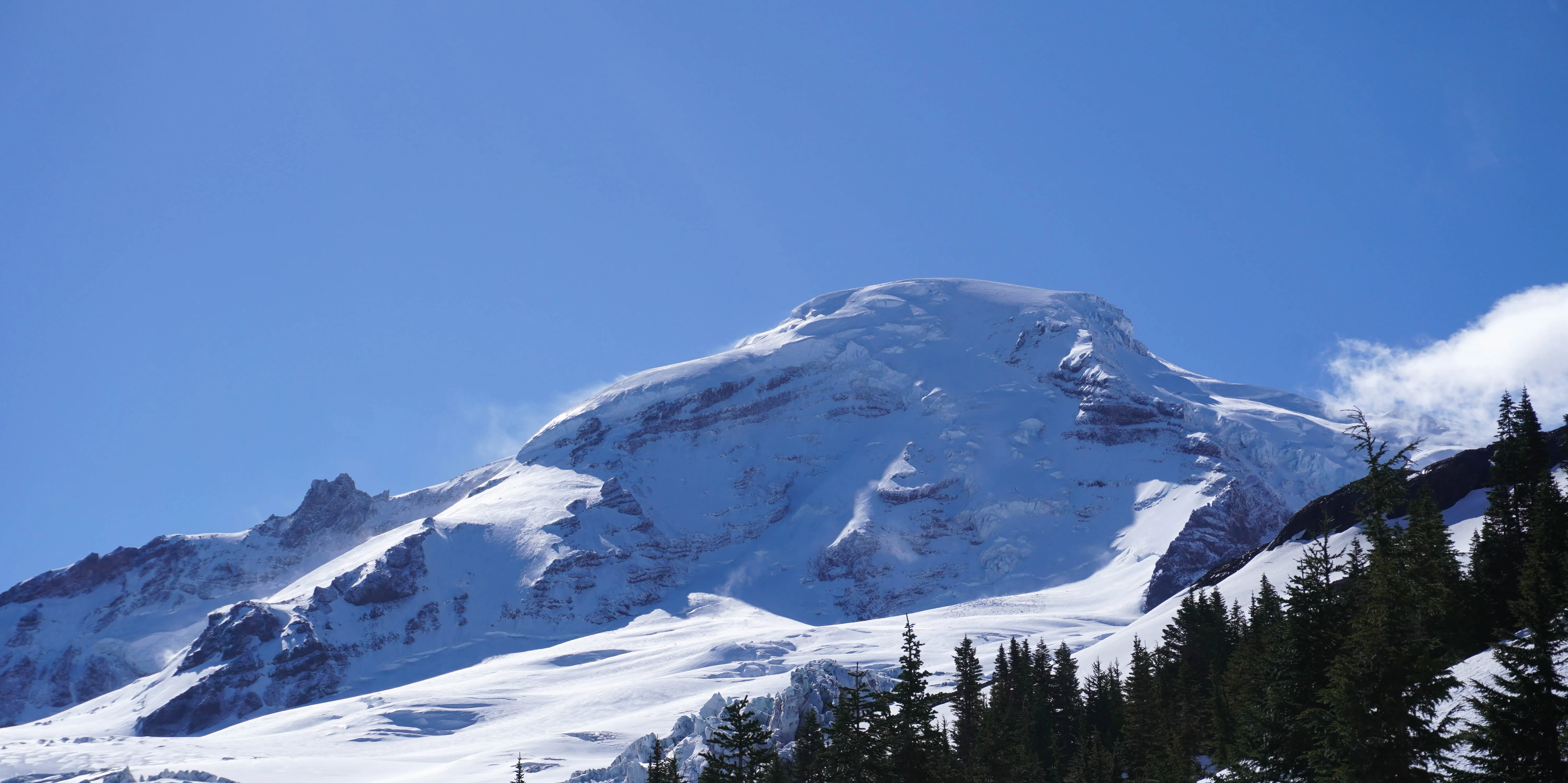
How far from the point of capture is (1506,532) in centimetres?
6462

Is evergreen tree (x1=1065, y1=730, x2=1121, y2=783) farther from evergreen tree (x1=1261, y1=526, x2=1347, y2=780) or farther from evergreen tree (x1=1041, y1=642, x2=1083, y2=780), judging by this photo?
evergreen tree (x1=1261, y1=526, x2=1347, y2=780)

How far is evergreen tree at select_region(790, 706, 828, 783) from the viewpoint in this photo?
4894 cm

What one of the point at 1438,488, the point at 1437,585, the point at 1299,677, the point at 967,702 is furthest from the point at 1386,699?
the point at 1438,488

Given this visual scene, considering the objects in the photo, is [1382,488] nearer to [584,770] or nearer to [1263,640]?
[1263,640]

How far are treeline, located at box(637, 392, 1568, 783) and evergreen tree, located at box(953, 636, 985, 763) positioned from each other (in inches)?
10.6

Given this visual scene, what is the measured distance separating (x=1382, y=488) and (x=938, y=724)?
235ft

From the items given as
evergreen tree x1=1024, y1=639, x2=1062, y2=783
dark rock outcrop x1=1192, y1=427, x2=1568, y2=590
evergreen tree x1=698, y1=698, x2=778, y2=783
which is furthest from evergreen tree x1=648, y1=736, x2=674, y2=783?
dark rock outcrop x1=1192, y1=427, x2=1568, y2=590

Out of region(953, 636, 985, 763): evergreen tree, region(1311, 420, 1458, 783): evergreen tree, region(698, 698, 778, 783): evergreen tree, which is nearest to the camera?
region(1311, 420, 1458, 783): evergreen tree

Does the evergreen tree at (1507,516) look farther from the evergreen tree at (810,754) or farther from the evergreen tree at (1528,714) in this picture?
the evergreen tree at (810,754)

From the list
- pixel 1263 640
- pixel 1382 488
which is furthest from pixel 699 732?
pixel 1382 488

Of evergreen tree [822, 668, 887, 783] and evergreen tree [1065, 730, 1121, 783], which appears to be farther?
evergreen tree [1065, 730, 1121, 783]

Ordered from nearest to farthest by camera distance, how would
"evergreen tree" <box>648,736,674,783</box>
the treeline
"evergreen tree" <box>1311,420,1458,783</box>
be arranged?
the treeline < "evergreen tree" <box>1311,420,1458,783</box> < "evergreen tree" <box>648,736,674,783</box>

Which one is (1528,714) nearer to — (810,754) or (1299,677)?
(1299,677)

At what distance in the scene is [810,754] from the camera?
6125 centimetres
